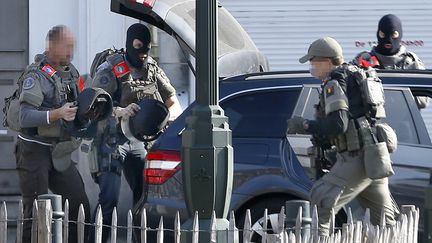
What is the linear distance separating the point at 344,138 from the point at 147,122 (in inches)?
73.3

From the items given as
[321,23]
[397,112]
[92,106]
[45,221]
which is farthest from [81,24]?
[45,221]

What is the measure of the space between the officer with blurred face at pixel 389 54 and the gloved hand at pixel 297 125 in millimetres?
2270

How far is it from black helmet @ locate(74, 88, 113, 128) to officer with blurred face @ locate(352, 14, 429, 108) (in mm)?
2389

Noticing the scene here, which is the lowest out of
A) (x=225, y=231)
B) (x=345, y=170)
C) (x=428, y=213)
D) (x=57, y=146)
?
(x=225, y=231)

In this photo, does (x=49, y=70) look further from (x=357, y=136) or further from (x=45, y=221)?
(x=45, y=221)

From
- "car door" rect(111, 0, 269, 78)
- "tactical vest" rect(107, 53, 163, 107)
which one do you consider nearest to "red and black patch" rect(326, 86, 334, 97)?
"car door" rect(111, 0, 269, 78)

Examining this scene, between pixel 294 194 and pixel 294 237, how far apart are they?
2.56 m

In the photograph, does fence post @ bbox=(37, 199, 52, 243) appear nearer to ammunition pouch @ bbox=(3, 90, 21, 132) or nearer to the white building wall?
ammunition pouch @ bbox=(3, 90, 21, 132)

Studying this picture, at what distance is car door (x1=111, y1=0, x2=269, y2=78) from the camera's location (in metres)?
9.68

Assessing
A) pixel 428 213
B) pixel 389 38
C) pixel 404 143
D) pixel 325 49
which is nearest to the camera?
pixel 428 213

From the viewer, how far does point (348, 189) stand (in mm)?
7984

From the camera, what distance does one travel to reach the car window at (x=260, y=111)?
28.6 feet

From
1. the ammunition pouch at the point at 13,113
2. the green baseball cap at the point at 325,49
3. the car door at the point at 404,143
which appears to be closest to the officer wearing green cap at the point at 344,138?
the green baseball cap at the point at 325,49

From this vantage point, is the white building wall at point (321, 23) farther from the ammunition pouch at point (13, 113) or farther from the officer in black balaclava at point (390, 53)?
the ammunition pouch at point (13, 113)
